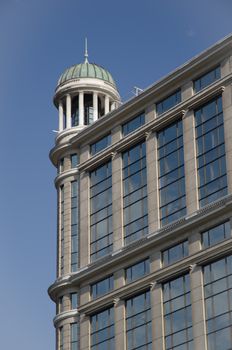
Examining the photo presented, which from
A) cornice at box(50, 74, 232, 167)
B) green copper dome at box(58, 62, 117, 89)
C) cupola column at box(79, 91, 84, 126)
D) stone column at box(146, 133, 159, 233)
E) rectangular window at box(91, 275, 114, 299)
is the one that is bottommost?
rectangular window at box(91, 275, 114, 299)

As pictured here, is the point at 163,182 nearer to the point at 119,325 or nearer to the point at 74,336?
the point at 119,325

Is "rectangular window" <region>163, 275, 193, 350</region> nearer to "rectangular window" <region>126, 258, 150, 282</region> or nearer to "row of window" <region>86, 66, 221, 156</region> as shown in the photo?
"rectangular window" <region>126, 258, 150, 282</region>

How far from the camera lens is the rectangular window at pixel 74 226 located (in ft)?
321

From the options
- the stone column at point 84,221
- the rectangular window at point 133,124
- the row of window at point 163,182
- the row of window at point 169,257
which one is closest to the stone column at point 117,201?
the row of window at point 163,182

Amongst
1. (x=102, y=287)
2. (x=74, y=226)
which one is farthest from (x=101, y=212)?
(x=102, y=287)

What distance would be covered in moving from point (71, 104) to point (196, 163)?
22173 mm

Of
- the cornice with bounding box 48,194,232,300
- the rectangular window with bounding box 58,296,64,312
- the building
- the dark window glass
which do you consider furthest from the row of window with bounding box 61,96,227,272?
the dark window glass

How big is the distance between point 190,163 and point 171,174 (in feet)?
7.62

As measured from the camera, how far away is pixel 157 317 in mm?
86500

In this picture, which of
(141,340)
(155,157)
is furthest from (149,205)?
(141,340)

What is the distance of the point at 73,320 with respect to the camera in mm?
94562

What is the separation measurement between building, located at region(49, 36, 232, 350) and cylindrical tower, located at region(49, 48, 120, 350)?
14 centimetres

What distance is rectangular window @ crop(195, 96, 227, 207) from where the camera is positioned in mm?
86312

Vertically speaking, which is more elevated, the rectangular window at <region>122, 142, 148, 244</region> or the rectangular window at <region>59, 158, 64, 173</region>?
the rectangular window at <region>59, 158, 64, 173</region>
